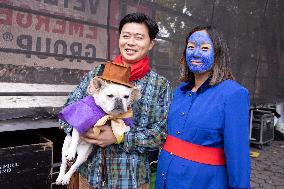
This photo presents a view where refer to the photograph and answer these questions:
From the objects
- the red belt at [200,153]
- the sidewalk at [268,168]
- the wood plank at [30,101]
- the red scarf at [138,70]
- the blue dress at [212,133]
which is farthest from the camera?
the sidewalk at [268,168]

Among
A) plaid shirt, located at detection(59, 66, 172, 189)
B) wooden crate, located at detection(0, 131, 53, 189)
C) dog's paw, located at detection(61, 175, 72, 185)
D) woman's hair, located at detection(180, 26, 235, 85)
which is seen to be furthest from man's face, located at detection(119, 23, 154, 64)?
wooden crate, located at detection(0, 131, 53, 189)

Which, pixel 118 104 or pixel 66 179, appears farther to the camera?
pixel 66 179

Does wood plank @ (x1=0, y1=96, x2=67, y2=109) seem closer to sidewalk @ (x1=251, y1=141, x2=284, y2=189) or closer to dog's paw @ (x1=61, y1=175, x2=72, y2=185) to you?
dog's paw @ (x1=61, y1=175, x2=72, y2=185)

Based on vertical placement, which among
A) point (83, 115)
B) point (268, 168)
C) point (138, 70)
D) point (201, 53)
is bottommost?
point (268, 168)

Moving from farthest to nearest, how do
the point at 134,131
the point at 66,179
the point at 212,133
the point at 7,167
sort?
the point at 7,167 → the point at 66,179 → the point at 134,131 → the point at 212,133

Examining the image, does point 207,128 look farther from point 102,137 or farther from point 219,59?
point 102,137

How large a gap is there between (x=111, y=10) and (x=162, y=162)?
71.7 inches

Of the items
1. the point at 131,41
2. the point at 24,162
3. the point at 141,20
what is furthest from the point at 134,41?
the point at 24,162

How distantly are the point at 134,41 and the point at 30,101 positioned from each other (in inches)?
45.5

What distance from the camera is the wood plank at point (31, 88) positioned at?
8.47ft

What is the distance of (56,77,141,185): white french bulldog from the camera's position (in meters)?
2.08

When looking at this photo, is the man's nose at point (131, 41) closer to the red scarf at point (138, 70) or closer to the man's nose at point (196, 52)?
the red scarf at point (138, 70)

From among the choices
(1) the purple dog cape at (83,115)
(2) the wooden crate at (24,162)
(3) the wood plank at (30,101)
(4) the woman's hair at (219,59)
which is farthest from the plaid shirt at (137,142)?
(2) the wooden crate at (24,162)

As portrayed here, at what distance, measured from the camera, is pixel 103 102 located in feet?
6.95
